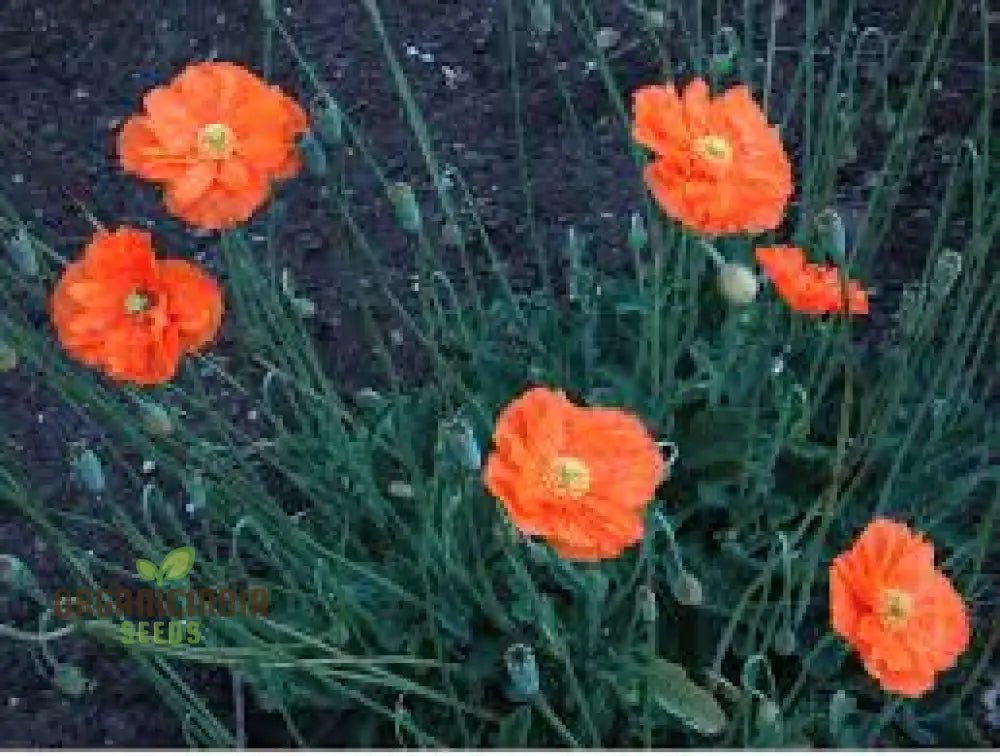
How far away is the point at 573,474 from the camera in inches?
41.8

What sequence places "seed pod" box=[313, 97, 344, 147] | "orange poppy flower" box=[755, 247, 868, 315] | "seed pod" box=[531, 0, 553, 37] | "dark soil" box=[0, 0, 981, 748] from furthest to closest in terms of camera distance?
"dark soil" box=[0, 0, 981, 748], "seed pod" box=[531, 0, 553, 37], "orange poppy flower" box=[755, 247, 868, 315], "seed pod" box=[313, 97, 344, 147]

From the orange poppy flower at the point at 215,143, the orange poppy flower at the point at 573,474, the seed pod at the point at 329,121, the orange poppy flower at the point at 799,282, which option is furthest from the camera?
the orange poppy flower at the point at 799,282

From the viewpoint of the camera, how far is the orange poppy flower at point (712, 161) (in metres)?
1.13

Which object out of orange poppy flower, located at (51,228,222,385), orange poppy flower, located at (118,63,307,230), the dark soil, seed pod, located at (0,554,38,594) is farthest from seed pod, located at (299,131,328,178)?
the dark soil

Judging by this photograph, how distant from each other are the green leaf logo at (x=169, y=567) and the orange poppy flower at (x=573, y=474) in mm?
347

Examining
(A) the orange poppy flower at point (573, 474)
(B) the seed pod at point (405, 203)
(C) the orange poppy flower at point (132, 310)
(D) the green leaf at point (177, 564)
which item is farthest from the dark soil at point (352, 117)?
(A) the orange poppy flower at point (573, 474)

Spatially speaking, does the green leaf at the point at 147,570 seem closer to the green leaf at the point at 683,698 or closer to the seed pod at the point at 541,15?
the green leaf at the point at 683,698

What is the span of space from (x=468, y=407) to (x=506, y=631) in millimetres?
272

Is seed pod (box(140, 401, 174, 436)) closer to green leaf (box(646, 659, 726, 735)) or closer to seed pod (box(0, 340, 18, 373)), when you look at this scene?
seed pod (box(0, 340, 18, 373))

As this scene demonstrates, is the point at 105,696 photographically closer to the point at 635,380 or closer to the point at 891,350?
the point at 635,380

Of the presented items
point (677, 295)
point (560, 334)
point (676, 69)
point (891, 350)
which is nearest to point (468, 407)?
point (560, 334)

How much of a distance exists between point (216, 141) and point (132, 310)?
0.14 m

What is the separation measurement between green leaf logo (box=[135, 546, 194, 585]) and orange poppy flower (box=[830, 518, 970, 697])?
0.52 m

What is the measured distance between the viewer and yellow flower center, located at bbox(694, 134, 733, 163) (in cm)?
116
